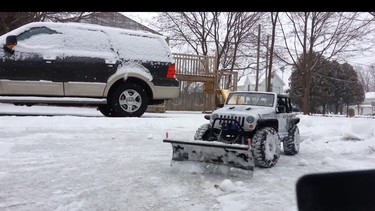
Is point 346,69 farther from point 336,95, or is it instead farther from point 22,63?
point 22,63

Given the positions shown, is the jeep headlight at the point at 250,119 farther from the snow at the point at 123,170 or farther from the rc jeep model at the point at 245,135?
the snow at the point at 123,170

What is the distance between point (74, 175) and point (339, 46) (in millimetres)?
20957

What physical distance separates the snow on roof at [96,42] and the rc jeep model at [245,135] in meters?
2.71

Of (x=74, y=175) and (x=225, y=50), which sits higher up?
(x=225, y=50)

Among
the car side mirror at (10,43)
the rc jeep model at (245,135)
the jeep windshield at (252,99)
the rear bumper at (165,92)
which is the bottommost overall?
the rc jeep model at (245,135)

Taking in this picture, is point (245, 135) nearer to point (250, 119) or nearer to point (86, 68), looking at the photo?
point (250, 119)

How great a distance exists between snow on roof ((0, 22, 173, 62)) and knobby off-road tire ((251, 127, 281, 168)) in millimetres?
3836

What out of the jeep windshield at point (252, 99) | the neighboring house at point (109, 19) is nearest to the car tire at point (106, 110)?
the neighboring house at point (109, 19)

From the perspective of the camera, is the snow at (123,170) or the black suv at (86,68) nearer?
the snow at (123,170)

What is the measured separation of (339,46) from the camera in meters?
21.7

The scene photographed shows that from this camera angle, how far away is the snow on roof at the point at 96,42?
287 inches

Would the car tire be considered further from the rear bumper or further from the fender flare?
the fender flare

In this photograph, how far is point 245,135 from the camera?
532 cm
